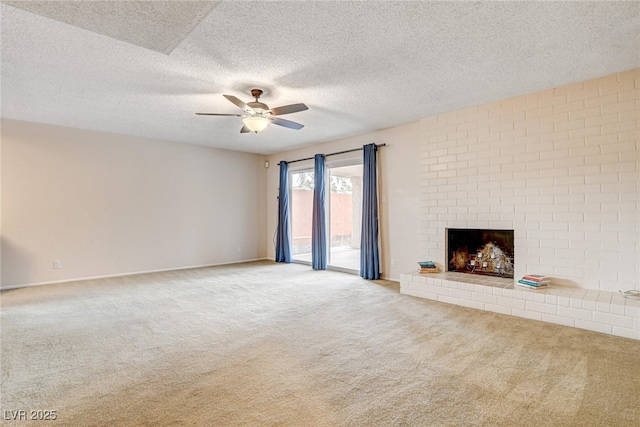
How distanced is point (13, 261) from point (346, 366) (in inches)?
223

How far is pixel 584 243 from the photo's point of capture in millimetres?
3461

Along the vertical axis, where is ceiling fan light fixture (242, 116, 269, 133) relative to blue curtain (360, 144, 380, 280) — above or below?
above

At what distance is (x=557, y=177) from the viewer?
144 inches

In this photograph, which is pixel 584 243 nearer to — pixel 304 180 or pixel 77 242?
pixel 304 180

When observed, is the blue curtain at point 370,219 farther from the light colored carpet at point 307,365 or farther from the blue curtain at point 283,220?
the blue curtain at point 283,220

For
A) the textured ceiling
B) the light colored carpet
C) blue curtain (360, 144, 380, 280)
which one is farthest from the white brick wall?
blue curtain (360, 144, 380, 280)

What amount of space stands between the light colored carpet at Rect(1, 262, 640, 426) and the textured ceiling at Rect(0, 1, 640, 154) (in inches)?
86.3

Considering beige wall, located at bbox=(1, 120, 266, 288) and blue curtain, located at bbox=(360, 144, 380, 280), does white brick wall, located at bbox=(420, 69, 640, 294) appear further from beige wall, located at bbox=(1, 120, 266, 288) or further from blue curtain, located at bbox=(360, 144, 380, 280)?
beige wall, located at bbox=(1, 120, 266, 288)

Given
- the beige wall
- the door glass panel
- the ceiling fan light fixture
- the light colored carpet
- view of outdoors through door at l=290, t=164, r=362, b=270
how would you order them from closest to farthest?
the light colored carpet → the ceiling fan light fixture → the beige wall → view of outdoors through door at l=290, t=164, r=362, b=270 → the door glass panel

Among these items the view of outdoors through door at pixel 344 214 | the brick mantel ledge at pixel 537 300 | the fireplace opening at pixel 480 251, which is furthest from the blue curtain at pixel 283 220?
the fireplace opening at pixel 480 251

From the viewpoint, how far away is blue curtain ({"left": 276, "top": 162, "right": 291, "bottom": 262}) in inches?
288

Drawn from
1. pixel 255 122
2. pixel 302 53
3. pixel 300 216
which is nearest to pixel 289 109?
pixel 255 122

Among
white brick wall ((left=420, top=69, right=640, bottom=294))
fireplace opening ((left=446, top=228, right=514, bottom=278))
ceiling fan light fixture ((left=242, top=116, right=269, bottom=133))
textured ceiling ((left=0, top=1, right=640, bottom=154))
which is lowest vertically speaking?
fireplace opening ((left=446, top=228, right=514, bottom=278))

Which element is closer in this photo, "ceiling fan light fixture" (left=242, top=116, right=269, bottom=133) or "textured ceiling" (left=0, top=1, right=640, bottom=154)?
"textured ceiling" (left=0, top=1, right=640, bottom=154)
